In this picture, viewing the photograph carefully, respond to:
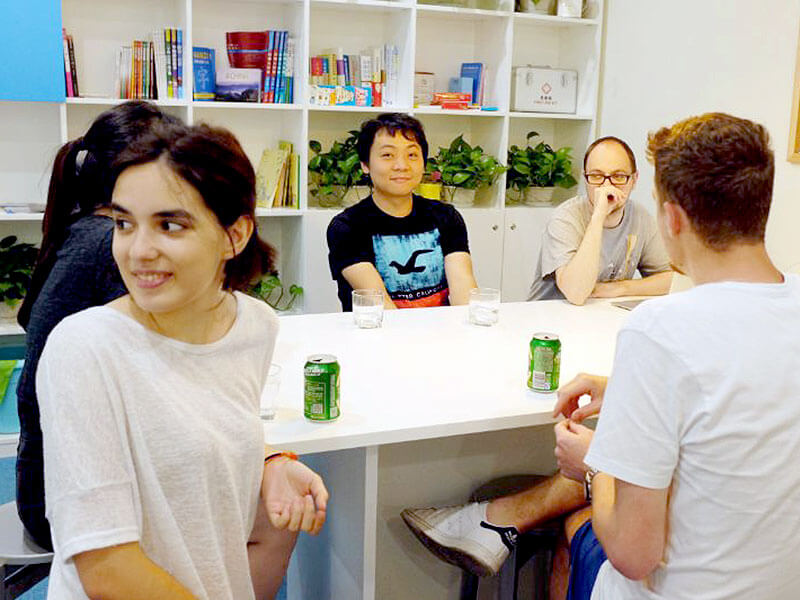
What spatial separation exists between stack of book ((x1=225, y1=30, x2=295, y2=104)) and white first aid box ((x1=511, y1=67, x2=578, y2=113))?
3.91 feet

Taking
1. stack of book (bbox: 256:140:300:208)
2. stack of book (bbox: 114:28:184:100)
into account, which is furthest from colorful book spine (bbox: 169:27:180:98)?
stack of book (bbox: 256:140:300:208)

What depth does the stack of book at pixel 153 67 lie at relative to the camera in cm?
361

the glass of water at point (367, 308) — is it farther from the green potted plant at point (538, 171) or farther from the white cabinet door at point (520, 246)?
the green potted plant at point (538, 171)

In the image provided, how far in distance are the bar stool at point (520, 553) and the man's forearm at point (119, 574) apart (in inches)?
38.7

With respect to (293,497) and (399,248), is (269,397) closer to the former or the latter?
(293,497)

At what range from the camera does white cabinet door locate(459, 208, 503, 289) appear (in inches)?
164

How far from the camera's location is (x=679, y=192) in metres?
1.18

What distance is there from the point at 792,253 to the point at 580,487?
6.50 ft

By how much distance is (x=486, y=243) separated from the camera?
422cm

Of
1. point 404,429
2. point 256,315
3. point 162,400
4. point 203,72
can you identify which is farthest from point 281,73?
point 162,400

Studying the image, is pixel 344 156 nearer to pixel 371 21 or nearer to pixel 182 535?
pixel 371 21

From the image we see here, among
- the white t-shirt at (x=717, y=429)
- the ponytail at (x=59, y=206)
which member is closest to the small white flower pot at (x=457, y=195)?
the ponytail at (x=59, y=206)

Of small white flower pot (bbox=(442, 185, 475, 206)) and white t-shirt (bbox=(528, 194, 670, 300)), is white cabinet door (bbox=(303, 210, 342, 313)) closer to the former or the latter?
small white flower pot (bbox=(442, 185, 475, 206))

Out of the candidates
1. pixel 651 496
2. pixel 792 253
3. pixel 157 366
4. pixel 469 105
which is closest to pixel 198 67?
pixel 469 105
